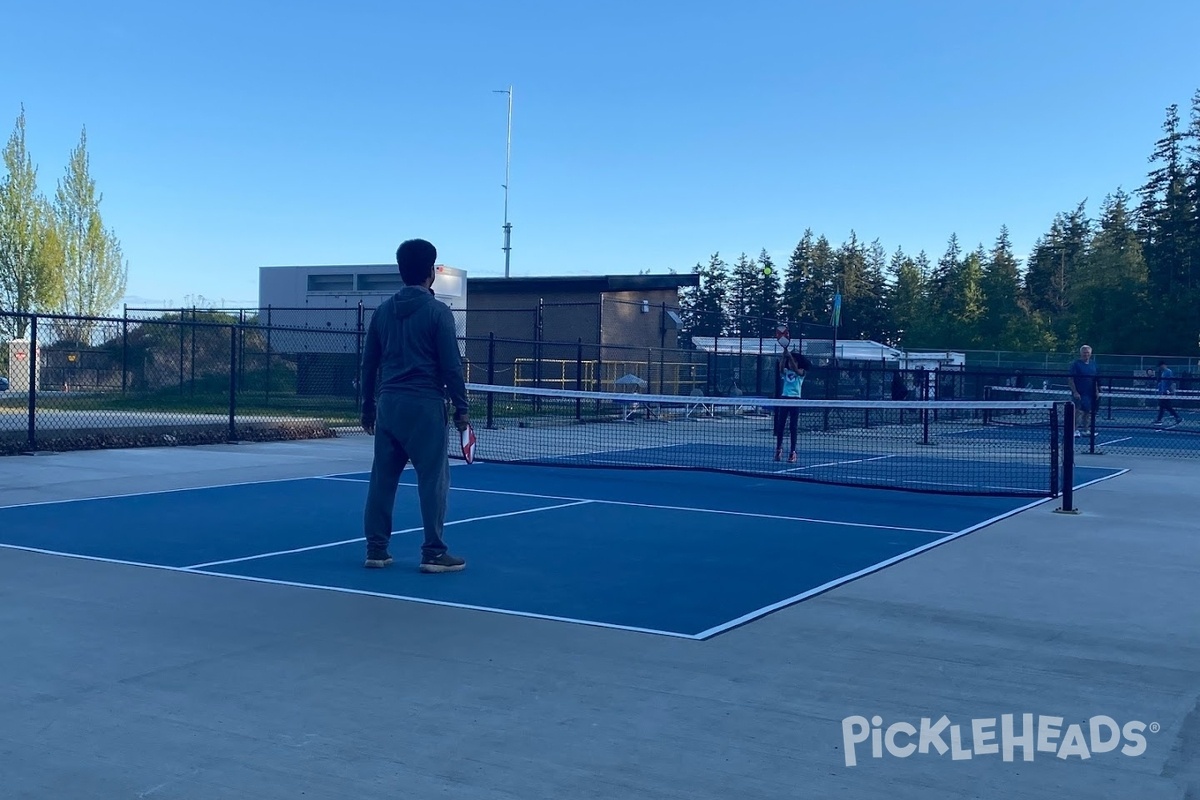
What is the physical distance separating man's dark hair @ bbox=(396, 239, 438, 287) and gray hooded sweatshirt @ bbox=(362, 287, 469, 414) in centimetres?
8

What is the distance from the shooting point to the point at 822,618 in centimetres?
656

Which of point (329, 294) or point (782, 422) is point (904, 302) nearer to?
point (329, 294)

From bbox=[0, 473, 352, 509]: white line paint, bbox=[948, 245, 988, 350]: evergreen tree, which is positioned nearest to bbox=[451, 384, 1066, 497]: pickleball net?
bbox=[0, 473, 352, 509]: white line paint

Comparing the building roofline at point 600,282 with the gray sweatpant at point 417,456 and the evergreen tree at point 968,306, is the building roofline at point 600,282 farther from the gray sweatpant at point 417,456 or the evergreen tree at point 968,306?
the evergreen tree at point 968,306

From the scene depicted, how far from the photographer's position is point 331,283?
122 ft

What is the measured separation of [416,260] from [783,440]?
46.0 feet

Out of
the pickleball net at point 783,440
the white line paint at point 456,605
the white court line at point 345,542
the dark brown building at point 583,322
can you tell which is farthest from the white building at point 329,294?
the white line paint at point 456,605

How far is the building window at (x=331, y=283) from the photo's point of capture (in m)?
36.7

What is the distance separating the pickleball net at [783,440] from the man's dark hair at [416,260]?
18.5 ft

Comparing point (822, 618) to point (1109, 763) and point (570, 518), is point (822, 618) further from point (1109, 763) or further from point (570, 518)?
point (570, 518)

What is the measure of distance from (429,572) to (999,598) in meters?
3.60

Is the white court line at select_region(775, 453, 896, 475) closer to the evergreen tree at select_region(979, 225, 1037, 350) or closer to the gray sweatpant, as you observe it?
the gray sweatpant

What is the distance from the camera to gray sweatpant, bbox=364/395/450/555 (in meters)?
7.55

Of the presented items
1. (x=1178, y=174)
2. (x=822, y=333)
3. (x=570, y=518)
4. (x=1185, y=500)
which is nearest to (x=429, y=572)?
(x=570, y=518)
